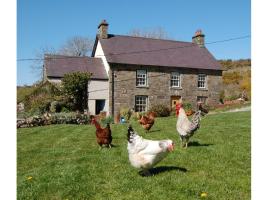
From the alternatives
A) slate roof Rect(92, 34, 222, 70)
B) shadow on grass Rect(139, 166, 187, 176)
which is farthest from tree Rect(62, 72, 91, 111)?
shadow on grass Rect(139, 166, 187, 176)

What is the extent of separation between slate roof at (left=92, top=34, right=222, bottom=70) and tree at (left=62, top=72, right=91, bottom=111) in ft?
8.39

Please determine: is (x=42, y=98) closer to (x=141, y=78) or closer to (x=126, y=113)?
(x=126, y=113)

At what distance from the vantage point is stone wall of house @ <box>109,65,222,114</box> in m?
26.8

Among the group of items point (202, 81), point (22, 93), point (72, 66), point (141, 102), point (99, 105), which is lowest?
point (99, 105)

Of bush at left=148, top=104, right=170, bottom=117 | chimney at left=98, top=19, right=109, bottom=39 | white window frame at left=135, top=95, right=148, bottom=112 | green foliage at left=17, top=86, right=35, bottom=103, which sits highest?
chimney at left=98, top=19, right=109, bottom=39

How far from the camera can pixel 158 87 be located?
2850cm

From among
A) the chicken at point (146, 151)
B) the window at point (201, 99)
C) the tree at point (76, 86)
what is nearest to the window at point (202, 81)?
the window at point (201, 99)

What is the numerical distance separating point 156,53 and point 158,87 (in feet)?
9.66

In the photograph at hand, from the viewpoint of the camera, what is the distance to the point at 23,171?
6.65 meters

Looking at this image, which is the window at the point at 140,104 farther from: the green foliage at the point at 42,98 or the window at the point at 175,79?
the green foliage at the point at 42,98

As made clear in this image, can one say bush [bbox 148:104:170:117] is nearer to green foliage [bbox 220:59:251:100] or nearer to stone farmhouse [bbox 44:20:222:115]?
stone farmhouse [bbox 44:20:222:115]

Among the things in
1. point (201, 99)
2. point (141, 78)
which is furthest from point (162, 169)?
point (201, 99)
